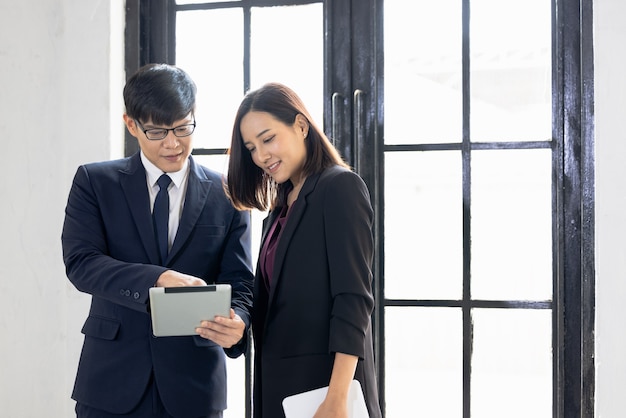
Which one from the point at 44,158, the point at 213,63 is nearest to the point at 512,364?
the point at 213,63

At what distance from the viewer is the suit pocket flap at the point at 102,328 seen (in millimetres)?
1715

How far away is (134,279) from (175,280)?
0.33 ft

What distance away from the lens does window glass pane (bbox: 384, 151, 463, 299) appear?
7.86ft

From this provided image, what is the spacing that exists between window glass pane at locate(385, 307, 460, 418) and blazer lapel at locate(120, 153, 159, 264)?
3.25ft

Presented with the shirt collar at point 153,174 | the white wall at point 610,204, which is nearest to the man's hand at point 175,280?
the shirt collar at point 153,174

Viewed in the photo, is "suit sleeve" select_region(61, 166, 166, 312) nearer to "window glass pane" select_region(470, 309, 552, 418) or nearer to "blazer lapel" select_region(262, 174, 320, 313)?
"blazer lapel" select_region(262, 174, 320, 313)

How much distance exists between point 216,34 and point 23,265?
1.07m

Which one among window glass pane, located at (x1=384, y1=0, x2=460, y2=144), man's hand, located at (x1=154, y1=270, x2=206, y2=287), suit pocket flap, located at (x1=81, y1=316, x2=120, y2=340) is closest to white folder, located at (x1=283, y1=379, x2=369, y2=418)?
man's hand, located at (x1=154, y1=270, x2=206, y2=287)

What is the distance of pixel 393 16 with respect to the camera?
96.5 inches

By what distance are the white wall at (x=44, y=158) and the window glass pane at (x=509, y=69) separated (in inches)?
49.7

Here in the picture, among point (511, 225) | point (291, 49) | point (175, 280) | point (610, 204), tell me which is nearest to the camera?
point (175, 280)

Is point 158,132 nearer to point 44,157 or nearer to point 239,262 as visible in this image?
point 239,262

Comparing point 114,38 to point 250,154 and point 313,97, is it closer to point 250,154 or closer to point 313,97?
point 313,97

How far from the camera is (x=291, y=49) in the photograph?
2.52 meters
